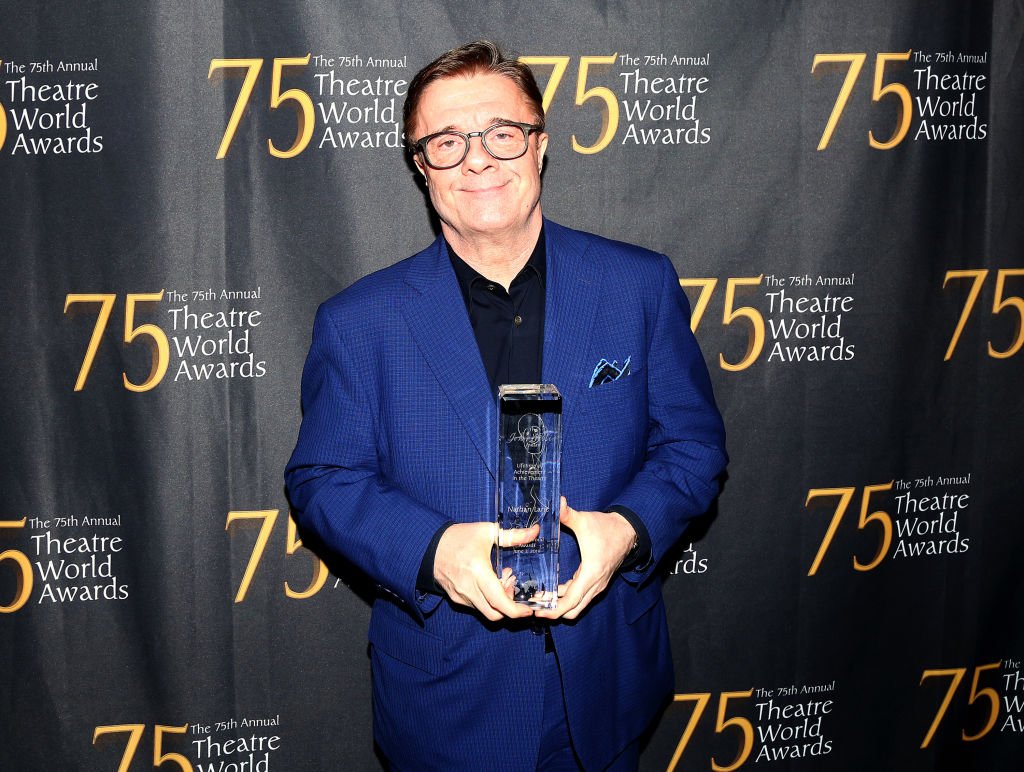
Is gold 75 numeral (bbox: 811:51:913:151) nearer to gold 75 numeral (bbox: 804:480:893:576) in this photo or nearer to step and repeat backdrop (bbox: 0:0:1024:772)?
step and repeat backdrop (bbox: 0:0:1024:772)

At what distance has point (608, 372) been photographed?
1580mm

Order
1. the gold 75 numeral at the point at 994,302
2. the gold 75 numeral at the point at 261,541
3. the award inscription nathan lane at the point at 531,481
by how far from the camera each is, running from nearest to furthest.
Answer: the award inscription nathan lane at the point at 531,481 < the gold 75 numeral at the point at 261,541 < the gold 75 numeral at the point at 994,302

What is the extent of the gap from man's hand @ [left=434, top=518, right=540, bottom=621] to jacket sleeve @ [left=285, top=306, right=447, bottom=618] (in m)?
0.04

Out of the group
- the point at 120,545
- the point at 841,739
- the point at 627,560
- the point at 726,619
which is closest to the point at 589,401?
the point at 627,560

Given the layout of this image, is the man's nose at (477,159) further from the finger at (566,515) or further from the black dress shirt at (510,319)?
the finger at (566,515)

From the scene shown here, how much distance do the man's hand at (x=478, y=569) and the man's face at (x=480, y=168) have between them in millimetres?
496

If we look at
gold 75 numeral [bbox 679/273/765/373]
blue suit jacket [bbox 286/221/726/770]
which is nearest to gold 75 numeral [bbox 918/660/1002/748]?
gold 75 numeral [bbox 679/273/765/373]

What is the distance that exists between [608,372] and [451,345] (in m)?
0.27

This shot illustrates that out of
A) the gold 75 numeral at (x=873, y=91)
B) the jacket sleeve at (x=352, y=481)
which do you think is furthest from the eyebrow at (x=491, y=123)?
the gold 75 numeral at (x=873, y=91)

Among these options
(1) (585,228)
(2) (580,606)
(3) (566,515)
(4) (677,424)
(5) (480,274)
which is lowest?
(2) (580,606)

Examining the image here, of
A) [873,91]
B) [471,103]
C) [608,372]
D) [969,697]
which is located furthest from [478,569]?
[969,697]

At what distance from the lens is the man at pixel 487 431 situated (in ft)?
5.02

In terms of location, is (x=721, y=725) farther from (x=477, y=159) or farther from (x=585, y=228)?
(x=477, y=159)
